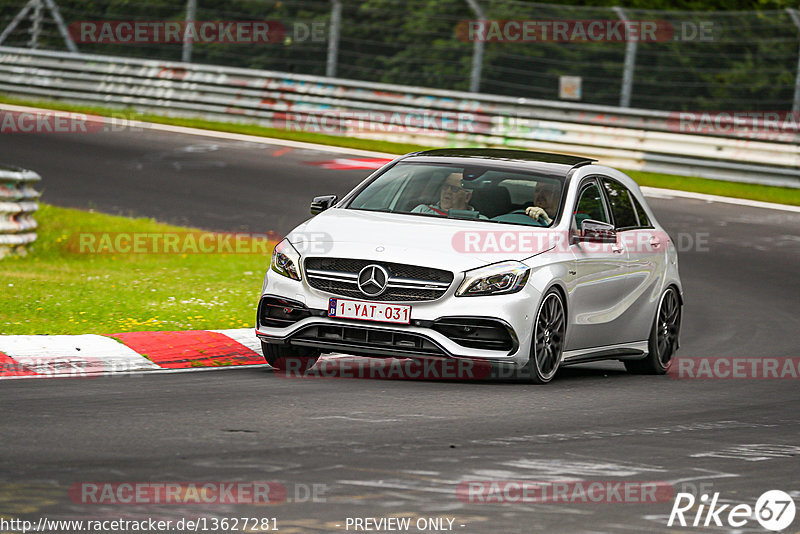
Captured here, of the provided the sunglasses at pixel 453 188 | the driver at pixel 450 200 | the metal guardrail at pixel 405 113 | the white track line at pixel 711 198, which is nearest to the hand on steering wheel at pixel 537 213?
the driver at pixel 450 200

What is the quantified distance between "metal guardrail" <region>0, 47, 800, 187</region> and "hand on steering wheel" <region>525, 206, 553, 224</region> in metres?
12.8

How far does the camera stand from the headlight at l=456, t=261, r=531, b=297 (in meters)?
9.49

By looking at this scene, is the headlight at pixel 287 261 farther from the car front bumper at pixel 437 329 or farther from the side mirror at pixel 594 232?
the side mirror at pixel 594 232

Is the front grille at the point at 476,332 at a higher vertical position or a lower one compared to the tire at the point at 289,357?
higher

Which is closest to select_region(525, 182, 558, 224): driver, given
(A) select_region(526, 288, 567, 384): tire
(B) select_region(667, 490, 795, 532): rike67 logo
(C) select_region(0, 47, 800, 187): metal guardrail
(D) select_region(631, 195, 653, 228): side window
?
(A) select_region(526, 288, 567, 384): tire

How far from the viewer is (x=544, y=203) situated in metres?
10.6

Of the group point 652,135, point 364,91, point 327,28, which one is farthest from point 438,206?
point 327,28

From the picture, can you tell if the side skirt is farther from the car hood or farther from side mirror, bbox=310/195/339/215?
side mirror, bbox=310/195/339/215

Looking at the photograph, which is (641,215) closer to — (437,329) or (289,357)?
(437,329)

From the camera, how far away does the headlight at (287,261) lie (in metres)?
9.78

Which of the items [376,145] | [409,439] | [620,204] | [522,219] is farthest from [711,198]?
[409,439]

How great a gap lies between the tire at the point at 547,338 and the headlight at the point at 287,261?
1.60 meters

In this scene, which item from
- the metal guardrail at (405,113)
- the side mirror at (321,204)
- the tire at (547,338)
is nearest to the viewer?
the tire at (547,338)

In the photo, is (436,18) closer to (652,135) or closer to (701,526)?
(652,135)
